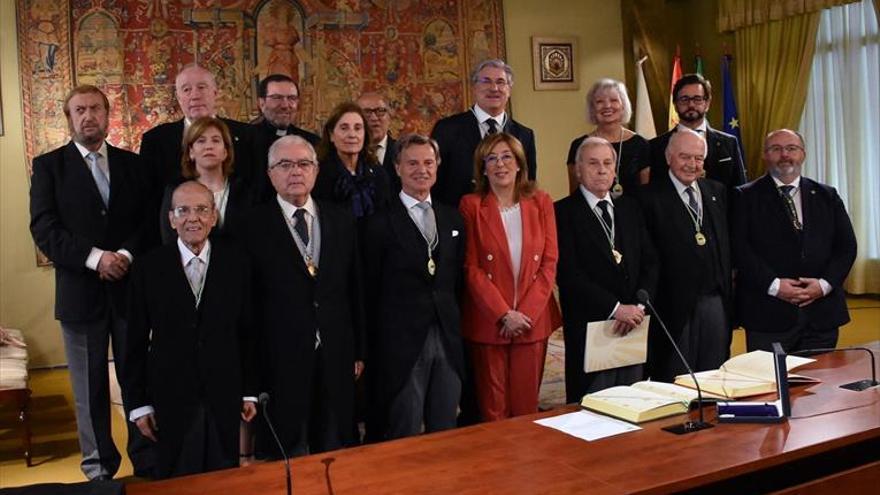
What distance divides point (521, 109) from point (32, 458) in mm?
5740

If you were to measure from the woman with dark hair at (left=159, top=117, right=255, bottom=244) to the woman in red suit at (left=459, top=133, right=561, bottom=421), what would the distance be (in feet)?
3.21

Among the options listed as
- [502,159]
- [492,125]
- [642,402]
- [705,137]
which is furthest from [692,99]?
[642,402]

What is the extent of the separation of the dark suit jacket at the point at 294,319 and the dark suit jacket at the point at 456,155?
3.09ft

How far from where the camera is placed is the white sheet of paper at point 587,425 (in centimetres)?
245

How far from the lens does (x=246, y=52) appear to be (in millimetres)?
7871

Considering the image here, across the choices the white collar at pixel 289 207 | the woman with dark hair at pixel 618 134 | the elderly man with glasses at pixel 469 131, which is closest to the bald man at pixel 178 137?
the white collar at pixel 289 207

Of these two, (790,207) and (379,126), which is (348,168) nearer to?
(379,126)

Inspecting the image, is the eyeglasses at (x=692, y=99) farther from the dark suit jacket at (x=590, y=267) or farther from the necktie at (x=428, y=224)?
the necktie at (x=428, y=224)

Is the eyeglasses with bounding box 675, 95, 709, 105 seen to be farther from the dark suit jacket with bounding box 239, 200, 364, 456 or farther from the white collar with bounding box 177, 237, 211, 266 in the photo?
the white collar with bounding box 177, 237, 211, 266

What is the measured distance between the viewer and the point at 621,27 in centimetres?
941

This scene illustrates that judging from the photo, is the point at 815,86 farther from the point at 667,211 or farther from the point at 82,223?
the point at 82,223

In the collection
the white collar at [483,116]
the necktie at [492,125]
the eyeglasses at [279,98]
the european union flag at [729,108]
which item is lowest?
Answer: the necktie at [492,125]

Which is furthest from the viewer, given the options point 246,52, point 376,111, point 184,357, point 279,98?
point 246,52

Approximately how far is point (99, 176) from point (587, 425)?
7.85 ft
